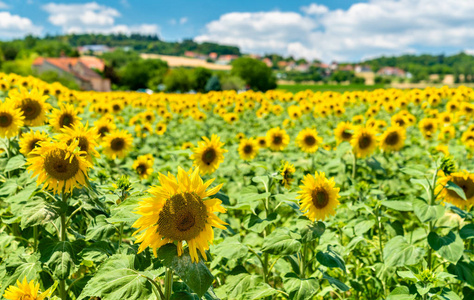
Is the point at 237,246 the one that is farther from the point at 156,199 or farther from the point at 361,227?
the point at 361,227

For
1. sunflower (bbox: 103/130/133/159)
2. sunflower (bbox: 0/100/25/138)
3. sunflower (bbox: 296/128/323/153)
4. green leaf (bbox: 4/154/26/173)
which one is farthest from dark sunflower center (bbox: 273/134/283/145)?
green leaf (bbox: 4/154/26/173)

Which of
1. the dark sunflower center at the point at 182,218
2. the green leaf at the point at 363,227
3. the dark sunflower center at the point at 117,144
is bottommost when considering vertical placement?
the green leaf at the point at 363,227

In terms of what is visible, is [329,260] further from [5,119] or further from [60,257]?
[5,119]

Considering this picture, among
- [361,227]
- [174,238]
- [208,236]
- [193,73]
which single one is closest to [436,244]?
[361,227]

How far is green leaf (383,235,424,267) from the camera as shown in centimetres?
272

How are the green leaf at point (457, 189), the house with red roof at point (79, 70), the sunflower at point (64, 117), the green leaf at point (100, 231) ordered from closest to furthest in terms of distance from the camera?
the green leaf at point (100, 231) → the green leaf at point (457, 189) → the sunflower at point (64, 117) → the house with red roof at point (79, 70)

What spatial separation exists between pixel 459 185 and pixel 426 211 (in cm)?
64

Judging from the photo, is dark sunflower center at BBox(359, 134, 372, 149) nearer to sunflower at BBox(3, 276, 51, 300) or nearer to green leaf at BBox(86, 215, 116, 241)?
green leaf at BBox(86, 215, 116, 241)

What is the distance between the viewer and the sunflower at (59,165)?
91.6 inches

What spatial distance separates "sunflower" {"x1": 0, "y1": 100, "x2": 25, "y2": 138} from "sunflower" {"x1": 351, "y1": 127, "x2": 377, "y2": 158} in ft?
12.8

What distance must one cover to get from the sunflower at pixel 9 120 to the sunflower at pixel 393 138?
4575 mm

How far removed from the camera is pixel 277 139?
5934mm

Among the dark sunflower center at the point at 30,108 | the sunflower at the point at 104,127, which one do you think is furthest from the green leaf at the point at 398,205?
the sunflower at the point at 104,127

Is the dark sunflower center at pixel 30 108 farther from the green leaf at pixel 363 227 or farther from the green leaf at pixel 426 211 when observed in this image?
the green leaf at pixel 426 211
